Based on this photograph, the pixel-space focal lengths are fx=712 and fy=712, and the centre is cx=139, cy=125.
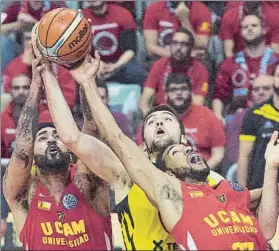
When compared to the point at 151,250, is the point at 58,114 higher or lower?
higher

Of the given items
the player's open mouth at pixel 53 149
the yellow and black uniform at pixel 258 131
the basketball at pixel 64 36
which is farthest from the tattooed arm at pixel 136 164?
the yellow and black uniform at pixel 258 131

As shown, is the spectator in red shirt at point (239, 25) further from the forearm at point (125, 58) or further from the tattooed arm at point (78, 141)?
the tattooed arm at point (78, 141)

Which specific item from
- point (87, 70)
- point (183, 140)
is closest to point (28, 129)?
point (87, 70)

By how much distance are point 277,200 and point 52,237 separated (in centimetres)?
80

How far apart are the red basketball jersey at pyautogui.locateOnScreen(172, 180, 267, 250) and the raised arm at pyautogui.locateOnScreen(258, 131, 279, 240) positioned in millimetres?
70

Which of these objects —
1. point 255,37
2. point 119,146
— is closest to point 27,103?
point 119,146

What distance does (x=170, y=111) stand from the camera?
2.54 meters

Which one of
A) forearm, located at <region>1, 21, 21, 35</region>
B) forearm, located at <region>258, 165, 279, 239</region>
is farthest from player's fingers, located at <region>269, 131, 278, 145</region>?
forearm, located at <region>1, 21, 21, 35</region>

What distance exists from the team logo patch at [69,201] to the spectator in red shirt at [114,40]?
0.45m

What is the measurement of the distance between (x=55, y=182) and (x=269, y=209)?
77cm

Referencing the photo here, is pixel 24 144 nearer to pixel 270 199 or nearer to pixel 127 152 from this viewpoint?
pixel 127 152

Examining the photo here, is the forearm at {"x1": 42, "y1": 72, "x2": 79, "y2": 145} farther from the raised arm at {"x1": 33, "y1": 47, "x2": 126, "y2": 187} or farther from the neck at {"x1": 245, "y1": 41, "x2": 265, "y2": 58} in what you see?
the neck at {"x1": 245, "y1": 41, "x2": 265, "y2": 58}

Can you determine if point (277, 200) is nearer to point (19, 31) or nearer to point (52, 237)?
point (52, 237)

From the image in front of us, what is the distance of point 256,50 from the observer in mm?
2605
